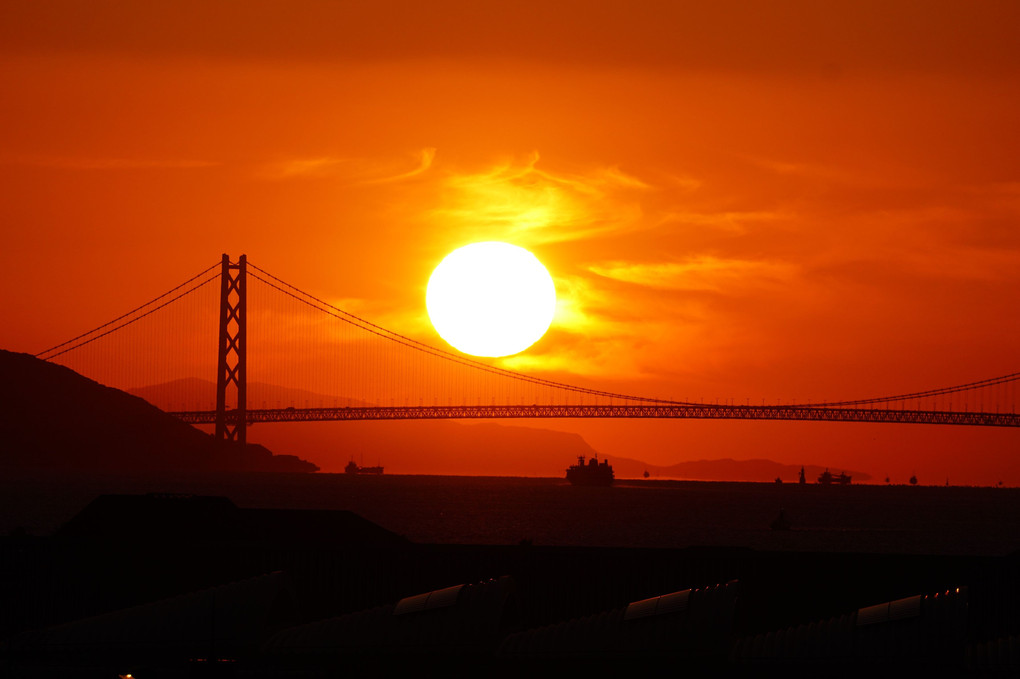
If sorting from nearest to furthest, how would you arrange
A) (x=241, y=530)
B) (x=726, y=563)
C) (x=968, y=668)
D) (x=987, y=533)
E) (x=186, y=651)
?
(x=968, y=668)
(x=186, y=651)
(x=726, y=563)
(x=241, y=530)
(x=987, y=533)

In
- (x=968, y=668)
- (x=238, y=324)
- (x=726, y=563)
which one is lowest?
(x=968, y=668)

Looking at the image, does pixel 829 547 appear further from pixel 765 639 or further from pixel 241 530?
pixel 765 639

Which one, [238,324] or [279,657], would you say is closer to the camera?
[279,657]

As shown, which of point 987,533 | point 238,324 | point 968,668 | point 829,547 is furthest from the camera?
point 238,324

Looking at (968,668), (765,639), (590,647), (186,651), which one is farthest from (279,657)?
(968,668)

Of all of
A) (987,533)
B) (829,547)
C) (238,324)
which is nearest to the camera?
(829,547)

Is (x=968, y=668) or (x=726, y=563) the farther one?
(x=726, y=563)

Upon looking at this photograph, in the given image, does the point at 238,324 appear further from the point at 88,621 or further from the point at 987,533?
the point at 88,621


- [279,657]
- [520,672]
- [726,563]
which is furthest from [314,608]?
[726,563]

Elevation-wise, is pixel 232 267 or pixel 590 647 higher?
pixel 232 267

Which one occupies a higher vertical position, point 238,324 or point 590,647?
point 238,324
